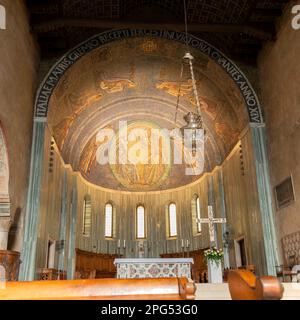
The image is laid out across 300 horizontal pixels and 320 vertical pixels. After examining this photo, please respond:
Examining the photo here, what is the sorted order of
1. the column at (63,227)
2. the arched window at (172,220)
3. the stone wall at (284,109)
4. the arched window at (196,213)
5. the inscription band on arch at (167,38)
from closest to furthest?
1. the stone wall at (284,109)
2. the inscription band on arch at (167,38)
3. the column at (63,227)
4. the arched window at (196,213)
5. the arched window at (172,220)

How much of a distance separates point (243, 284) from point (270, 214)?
10.1 m

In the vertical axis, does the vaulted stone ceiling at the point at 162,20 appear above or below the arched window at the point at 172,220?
above

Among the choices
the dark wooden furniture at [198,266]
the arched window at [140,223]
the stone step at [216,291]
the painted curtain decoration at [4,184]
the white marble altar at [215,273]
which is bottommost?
the stone step at [216,291]

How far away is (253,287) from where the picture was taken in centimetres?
237

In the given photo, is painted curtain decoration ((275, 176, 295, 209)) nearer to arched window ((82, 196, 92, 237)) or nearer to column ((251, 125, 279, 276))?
column ((251, 125, 279, 276))

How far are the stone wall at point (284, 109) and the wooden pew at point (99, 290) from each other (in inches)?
354

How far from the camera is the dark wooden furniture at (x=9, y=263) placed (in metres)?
7.07

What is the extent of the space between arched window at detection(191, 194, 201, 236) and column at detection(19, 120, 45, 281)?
33.6 ft

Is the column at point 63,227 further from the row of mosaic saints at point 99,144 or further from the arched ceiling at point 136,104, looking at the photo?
the row of mosaic saints at point 99,144

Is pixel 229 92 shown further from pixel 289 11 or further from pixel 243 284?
pixel 243 284

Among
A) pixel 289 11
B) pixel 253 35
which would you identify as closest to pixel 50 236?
pixel 253 35

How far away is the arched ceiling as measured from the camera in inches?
579

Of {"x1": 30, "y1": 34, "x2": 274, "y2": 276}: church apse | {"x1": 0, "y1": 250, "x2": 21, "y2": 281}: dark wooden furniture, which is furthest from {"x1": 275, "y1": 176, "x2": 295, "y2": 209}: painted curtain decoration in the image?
{"x1": 0, "y1": 250, "x2": 21, "y2": 281}: dark wooden furniture

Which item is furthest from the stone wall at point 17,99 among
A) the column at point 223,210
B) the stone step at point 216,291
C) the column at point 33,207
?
the column at point 223,210
